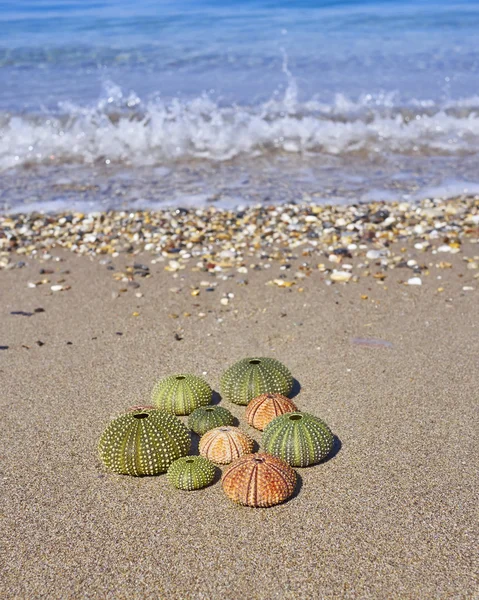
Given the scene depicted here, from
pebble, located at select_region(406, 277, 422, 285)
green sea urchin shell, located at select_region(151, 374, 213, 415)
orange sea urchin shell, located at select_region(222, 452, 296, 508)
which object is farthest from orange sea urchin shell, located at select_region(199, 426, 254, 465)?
pebble, located at select_region(406, 277, 422, 285)

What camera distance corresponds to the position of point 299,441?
408 cm

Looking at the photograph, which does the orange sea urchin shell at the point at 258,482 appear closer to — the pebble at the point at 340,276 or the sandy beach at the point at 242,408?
the sandy beach at the point at 242,408

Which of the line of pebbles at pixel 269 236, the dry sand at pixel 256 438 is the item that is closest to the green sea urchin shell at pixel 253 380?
the dry sand at pixel 256 438

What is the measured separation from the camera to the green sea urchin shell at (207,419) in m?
4.43

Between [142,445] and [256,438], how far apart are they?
2.66 ft

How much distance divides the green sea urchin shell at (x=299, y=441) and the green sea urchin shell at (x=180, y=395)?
0.72 metres

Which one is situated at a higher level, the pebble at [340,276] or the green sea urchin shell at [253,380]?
the green sea urchin shell at [253,380]

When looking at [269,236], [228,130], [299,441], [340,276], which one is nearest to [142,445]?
[299,441]

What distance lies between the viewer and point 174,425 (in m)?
4.18

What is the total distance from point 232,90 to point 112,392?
1195 centimetres

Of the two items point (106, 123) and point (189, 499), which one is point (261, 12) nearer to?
point (106, 123)

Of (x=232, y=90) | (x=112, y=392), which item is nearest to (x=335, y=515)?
(x=112, y=392)

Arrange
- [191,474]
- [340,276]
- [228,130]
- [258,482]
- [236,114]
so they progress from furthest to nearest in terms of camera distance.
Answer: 1. [236,114]
2. [228,130]
3. [340,276]
4. [191,474]
5. [258,482]

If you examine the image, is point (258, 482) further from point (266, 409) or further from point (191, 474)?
point (266, 409)
